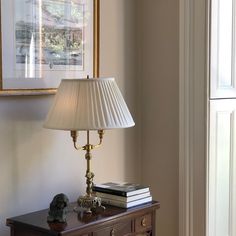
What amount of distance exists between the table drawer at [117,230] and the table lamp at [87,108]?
0.42 m

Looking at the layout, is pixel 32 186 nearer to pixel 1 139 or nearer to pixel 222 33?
pixel 1 139

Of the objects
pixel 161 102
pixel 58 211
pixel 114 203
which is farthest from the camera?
pixel 161 102

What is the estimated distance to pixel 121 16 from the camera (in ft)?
8.81

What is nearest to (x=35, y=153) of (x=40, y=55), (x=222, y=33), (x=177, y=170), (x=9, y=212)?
(x=9, y=212)

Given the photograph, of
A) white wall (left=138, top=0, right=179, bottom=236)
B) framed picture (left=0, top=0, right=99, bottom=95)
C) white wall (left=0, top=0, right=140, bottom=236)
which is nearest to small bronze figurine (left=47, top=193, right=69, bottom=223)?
white wall (left=0, top=0, right=140, bottom=236)

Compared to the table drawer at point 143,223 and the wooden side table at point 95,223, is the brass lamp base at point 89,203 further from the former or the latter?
the table drawer at point 143,223

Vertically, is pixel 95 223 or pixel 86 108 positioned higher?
pixel 86 108

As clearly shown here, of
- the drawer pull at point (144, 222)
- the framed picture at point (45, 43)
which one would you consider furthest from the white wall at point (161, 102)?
the drawer pull at point (144, 222)

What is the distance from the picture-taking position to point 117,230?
2121 millimetres

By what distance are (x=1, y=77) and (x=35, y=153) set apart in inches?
15.4

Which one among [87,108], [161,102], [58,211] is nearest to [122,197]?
[58,211]

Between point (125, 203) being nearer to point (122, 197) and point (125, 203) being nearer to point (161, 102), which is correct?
point (122, 197)

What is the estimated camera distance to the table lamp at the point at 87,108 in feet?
6.55

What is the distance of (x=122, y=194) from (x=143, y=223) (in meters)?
0.18
